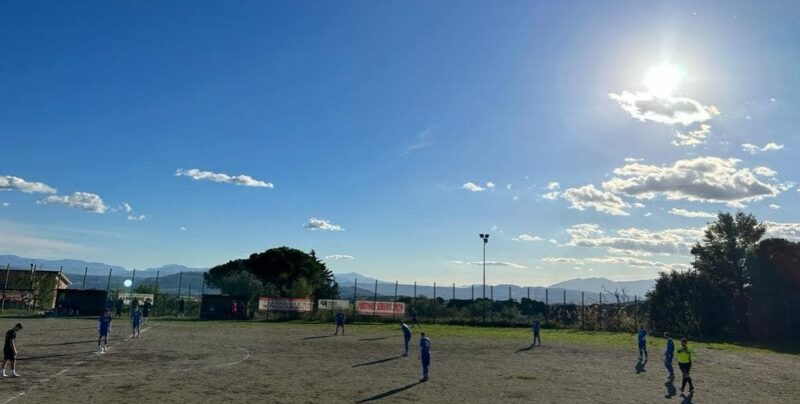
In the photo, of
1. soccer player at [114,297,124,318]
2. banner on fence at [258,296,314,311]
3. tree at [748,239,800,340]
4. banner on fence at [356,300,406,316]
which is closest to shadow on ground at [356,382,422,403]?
banner on fence at [356,300,406,316]

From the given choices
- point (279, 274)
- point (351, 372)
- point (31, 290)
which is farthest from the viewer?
point (279, 274)

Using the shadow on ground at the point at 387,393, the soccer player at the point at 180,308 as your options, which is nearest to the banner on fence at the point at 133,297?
the soccer player at the point at 180,308

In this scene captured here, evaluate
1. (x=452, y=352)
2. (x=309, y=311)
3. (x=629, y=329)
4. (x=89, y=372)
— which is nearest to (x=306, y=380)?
(x=89, y=372)

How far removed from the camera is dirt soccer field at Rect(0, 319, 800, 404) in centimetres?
1652

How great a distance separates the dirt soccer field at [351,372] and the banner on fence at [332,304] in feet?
71.0

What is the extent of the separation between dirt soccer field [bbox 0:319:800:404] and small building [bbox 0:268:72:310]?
24499 mm

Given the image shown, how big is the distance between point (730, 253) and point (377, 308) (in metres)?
38.8

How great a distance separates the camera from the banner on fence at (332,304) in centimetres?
5649

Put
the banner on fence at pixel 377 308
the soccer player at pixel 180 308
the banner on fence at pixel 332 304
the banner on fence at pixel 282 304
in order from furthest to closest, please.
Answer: the banner on fence at pixel 377 308 < the banner on fence at pixel 332 304 < the banner on fence at pixel 282 304 < the soccer player at pixel 180 308

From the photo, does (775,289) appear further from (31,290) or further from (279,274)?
(31,290)

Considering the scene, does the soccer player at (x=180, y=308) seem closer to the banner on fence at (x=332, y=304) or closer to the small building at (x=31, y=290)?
Result: the banner on fence at (x=332, y=304)

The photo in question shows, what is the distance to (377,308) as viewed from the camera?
188 feet

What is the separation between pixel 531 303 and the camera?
8544 centimetres

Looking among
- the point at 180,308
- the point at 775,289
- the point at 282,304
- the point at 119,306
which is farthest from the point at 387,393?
the point at 775,289
